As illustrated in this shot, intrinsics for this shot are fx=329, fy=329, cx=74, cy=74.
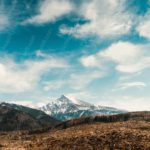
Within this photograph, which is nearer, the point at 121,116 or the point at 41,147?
the point at 41,147

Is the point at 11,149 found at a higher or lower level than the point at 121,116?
lower

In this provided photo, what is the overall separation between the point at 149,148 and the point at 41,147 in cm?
2546

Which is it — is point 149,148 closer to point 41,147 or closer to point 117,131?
point 117,131

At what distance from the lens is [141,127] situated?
8612cm

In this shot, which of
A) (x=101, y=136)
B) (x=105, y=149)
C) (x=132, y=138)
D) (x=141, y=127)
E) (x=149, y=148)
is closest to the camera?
(x=149, y=148)

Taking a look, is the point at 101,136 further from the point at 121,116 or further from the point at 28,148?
the point at 121,116

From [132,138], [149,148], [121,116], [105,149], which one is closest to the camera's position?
[149,148]

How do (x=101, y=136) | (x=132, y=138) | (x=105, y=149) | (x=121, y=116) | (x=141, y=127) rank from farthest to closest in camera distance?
(x=121, y=116) → (x=141, y=127) → (x=101, y=136) → (x=132, y=138) → (x=105, y=149)

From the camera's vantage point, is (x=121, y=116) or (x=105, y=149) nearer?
(x=105, y=149)

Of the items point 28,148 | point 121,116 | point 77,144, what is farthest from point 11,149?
point 121,116

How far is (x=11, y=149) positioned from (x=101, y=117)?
94.8 m

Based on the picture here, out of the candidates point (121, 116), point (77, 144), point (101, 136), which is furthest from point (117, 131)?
point (121, 116)

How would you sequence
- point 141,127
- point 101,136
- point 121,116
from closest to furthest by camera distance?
point 101,136, point 141,127, point 121,116

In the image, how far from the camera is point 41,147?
72375 mm
